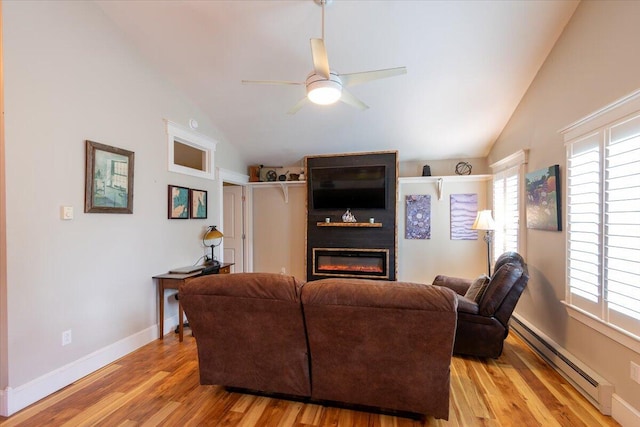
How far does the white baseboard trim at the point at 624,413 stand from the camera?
6.16 ft

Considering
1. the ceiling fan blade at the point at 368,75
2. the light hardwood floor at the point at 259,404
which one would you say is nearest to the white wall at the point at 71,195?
the light hardwood floor at the point at 259,404

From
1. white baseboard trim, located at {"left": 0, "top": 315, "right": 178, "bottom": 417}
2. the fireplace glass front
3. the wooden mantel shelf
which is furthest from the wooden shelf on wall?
white baseboard trim, located at {"left": 0, "top": 315, "right": 178, "bottom": 417}

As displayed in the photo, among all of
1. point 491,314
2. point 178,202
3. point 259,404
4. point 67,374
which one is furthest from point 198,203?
point 491,314

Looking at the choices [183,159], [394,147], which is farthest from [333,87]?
[183,159]

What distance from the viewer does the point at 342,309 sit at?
6.03ft

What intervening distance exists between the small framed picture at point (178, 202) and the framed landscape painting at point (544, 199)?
13.9 feet

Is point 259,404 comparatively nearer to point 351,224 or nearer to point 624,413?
point 624,413

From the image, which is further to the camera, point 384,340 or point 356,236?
point 356,236

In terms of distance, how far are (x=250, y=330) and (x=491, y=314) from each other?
2.22 metres

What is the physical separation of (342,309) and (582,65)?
2907mm

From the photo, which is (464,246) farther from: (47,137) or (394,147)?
(47,137)

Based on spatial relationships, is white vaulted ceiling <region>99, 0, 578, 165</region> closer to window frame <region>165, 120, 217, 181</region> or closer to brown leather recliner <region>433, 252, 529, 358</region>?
window frame <region>165, 120, 217, 181</region>

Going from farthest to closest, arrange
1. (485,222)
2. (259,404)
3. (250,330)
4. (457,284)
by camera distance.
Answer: (485,222) → (457,284) → (259,404) → (250,330)

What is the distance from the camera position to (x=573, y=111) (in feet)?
8.54
